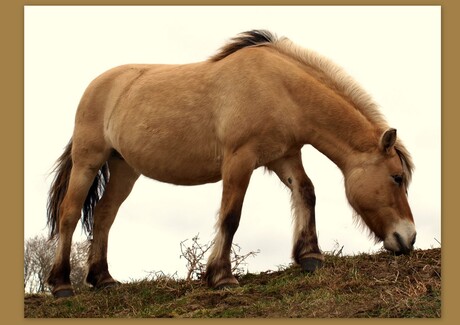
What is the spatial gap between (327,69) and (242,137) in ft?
4.76

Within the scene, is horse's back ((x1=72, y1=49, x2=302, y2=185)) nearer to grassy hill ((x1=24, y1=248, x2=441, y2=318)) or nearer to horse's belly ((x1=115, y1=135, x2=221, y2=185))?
horse's belly ((x1=115, y1=135, x2=221, y2=185))

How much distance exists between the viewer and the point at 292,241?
9.17 metres

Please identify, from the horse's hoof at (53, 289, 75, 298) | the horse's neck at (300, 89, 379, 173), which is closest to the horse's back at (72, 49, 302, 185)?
the horse's neck at (300, 89, 379, 173)

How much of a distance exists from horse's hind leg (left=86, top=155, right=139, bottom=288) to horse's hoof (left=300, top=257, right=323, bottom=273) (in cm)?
274

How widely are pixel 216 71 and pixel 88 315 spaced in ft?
10.8

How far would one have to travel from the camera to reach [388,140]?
8.31 m

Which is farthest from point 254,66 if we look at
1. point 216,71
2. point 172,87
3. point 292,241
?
point 292,241

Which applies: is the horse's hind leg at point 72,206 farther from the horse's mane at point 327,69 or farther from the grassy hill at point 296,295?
the horse's mane at point 327,69

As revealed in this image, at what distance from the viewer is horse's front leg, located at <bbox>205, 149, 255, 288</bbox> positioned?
27.3 feet

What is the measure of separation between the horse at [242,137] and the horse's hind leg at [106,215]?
0.03 m

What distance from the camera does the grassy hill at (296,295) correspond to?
7.20 m

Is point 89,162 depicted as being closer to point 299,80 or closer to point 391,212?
point 299,80

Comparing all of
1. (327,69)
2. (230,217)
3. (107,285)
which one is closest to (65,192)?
(107,285)

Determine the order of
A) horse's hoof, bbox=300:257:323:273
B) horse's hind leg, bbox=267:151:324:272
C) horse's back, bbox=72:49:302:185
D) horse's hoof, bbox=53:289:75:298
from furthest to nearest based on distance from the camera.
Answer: horse's hoof, bbox=53:289:75:298 < horse's hind leg, bbox=267:151:324:272 < horse's hoof, bbox=300:257:323:273 < horse's back, bbox=72:49:302:185
